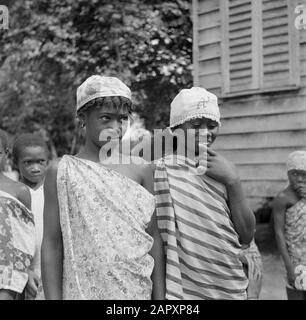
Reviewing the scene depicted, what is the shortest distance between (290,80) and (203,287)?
511 centimetres

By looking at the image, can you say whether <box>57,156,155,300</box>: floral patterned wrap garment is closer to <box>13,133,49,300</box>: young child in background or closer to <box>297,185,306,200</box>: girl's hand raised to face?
<box>13,133,49,300</box>: young child in background

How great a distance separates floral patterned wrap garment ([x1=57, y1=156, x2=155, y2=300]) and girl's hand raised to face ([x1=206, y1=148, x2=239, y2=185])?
0.32 m

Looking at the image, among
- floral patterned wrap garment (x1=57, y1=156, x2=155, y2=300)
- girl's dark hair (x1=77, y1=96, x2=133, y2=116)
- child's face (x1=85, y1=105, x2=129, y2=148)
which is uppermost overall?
girl's dark hair (x1=77, y1=96, x2=133, y2=116)

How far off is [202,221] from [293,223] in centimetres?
172

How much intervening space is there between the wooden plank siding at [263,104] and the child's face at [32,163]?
424 cm

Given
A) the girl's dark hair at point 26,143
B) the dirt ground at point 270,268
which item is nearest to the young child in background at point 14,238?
the girl's dark hair at point 26,143

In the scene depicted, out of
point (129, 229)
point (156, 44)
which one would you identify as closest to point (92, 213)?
point (129, 229)

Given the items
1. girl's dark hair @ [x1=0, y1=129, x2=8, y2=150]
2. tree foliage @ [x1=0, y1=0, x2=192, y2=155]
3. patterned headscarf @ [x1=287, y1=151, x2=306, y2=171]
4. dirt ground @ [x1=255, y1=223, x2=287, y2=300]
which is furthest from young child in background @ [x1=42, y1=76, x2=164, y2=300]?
tree foliage @ [x1=0, y1=0, x2=192, y2=155]

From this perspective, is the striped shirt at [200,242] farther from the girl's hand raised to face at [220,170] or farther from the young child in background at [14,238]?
the young child in background at [14,238]

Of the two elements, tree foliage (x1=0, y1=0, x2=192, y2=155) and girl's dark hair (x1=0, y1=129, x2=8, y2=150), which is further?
tree foliage (x1=0, y1=0, x2=192, y2=155)

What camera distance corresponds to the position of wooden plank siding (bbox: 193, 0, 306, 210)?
22.0 feet

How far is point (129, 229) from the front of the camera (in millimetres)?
1899

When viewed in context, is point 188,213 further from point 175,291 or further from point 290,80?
point 290,80
